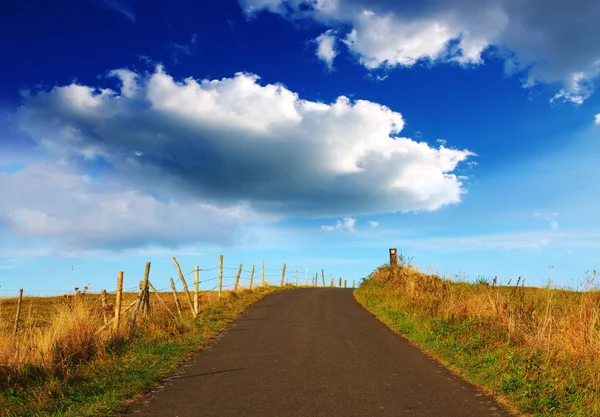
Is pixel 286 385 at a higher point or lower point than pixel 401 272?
lower

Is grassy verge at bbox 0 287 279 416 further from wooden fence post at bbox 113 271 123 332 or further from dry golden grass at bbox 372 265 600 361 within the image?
dry golden grass at bbox 372 265 600 361

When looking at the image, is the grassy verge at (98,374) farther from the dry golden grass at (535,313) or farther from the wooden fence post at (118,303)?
the dry golden grass at (535,313)

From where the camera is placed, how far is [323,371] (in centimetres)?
979

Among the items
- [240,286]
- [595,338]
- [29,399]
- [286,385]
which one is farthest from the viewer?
[240,286]

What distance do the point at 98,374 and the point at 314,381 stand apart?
14.9 feet

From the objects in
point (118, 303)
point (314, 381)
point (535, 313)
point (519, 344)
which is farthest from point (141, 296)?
point (535, 313)

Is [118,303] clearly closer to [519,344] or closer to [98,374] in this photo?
[98,374]

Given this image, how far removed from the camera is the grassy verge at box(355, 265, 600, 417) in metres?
7.61

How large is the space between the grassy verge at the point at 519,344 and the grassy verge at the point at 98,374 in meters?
6.72

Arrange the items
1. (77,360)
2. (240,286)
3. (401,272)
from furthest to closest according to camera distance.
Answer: (240,286), (401,272), (77,360)

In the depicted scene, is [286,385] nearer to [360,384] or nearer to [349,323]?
[360,384]

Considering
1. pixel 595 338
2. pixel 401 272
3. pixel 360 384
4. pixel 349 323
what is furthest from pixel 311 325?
pixel 401 272

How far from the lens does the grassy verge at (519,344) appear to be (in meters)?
7.61

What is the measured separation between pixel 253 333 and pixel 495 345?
7.68 m
